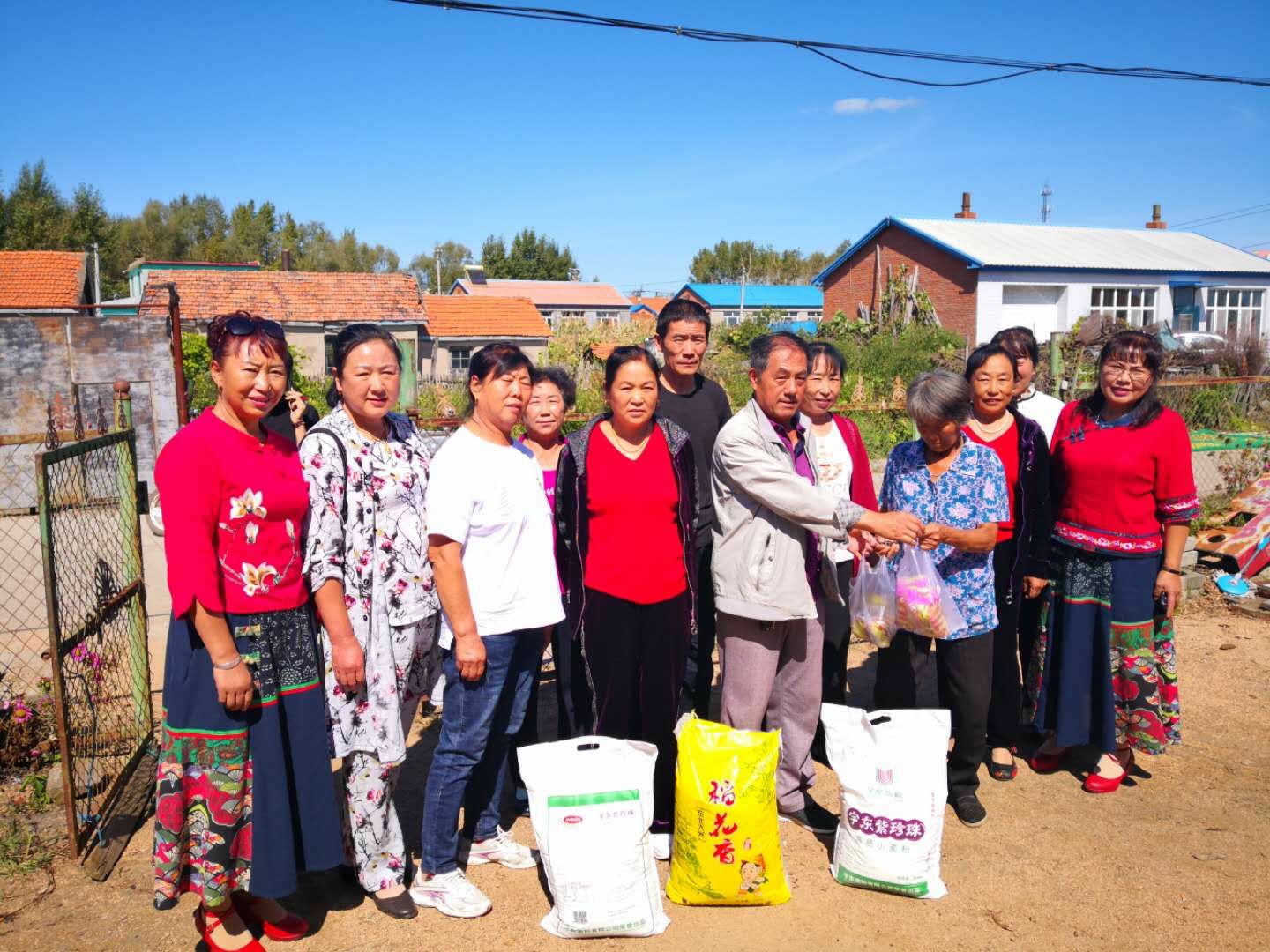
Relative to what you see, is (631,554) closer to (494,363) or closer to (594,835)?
(494,363)

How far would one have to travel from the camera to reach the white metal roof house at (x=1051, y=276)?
984 inches

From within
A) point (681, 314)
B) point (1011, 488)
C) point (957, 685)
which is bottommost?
point (957, 685)

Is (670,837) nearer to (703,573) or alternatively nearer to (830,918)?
(830,918)

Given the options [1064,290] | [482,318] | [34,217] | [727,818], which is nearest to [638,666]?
[727,818]

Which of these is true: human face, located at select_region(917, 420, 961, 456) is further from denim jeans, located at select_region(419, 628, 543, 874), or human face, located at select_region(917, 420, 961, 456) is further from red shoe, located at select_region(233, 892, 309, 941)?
red shoe, located at select_region(233, 892, 309, 941)

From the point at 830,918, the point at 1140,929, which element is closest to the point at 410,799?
the point at 830,918

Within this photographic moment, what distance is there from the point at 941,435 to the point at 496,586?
6.11ft

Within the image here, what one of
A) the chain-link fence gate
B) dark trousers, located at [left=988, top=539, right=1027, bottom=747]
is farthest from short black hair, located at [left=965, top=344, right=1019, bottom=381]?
the chain-link fence gate

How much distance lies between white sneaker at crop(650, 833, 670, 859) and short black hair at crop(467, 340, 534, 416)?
5.76 ft

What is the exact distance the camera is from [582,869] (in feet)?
9.10

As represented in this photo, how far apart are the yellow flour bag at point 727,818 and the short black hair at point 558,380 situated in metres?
1.67

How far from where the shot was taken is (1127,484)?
145 inches

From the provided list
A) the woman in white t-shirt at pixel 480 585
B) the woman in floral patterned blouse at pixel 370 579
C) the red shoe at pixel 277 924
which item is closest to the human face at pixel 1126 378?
the woman in white t-shirt at pixel 480 585

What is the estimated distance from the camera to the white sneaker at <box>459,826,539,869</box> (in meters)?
3.29
